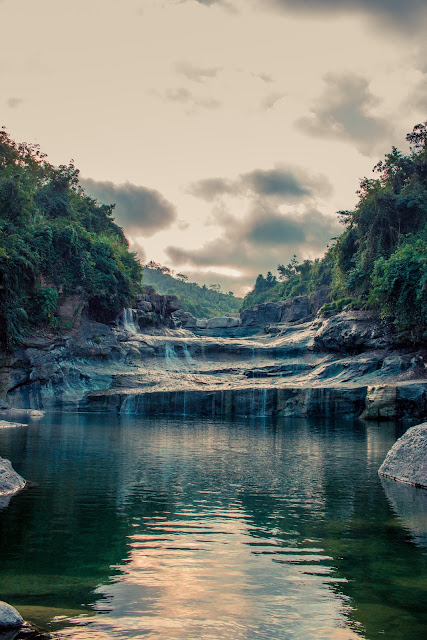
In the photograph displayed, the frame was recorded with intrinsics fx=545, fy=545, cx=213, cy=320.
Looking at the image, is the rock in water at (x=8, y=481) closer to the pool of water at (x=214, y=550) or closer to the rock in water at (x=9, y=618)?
the pool of water at (x=214, y=550)

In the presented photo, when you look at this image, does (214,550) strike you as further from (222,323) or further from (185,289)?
(185,289)

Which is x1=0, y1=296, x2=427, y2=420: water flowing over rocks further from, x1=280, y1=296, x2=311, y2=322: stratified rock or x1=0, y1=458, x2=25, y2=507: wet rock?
x1=0, y1=458, x2=25, y2=507: wet rock

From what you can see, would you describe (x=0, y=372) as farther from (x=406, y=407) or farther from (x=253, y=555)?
(x=253, y=555)

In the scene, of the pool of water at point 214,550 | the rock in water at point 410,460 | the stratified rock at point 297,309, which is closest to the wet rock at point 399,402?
the pool of water at point 214,550

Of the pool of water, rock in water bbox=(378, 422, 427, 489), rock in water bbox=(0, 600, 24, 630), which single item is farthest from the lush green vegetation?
rock in water bbox=(0, 600, 24, 630)

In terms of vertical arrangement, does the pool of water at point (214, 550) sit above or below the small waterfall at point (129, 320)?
below

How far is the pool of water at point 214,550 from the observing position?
466 cm

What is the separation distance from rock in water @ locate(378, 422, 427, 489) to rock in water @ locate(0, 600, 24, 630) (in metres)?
8.61

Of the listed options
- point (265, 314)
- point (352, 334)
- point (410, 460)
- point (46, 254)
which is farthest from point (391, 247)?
point (410, 460)

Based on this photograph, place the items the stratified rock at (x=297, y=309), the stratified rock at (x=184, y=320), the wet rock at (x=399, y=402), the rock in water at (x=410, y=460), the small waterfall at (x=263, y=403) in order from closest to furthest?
the rock in water at (x=410, y=460)
the wet rock at (x=399, y=402)
the small waterfall at (x=263, y=403)
the stratified rock at (x=184, y=320)
the stratified rock at (x=297, y=309)

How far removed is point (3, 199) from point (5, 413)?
19.7 meters

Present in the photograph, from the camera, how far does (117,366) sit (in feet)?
138

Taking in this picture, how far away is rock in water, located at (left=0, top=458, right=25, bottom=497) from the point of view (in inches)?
384

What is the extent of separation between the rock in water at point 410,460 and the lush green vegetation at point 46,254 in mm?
30223
